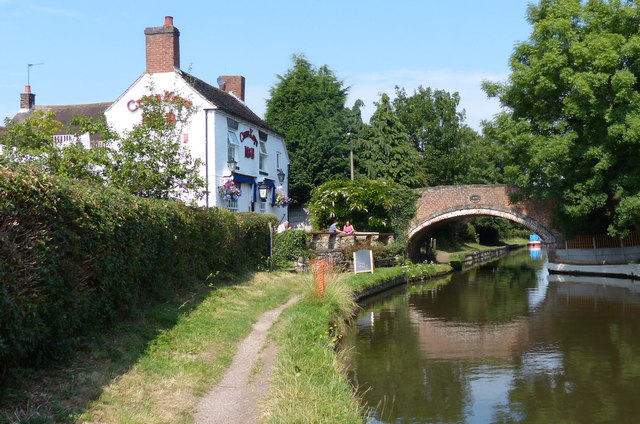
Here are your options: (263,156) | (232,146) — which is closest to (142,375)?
(232,146)

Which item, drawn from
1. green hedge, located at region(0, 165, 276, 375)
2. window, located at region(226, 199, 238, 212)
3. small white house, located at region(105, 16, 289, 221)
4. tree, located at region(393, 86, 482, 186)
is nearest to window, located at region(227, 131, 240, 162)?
small white house, located at region(105, 16, 289, 221)

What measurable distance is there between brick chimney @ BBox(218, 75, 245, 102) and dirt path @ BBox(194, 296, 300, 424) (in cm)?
2322

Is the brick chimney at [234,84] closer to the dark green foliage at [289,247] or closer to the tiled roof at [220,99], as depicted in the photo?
the tiled roof at [220,99]

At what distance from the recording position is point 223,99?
2675cm

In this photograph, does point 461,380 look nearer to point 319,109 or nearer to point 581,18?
point 581,18

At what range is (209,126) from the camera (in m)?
23.7

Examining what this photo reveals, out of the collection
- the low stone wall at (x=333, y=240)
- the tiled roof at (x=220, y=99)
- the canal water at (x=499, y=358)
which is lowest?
A: the canal water at (x=499, y=358)

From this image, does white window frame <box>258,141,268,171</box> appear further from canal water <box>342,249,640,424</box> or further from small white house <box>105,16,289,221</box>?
canal water <box>342,249,640,424</box>

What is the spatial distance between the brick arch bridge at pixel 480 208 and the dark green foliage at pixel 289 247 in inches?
433

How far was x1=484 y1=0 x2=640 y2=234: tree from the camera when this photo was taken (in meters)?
21.9

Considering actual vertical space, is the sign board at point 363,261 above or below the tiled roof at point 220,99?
below

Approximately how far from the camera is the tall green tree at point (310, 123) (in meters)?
35.8

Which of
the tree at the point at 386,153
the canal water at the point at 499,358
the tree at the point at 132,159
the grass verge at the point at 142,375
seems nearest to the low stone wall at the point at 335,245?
the canal water at the point at 499,358

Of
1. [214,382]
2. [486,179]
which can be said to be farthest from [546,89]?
[486,179]
